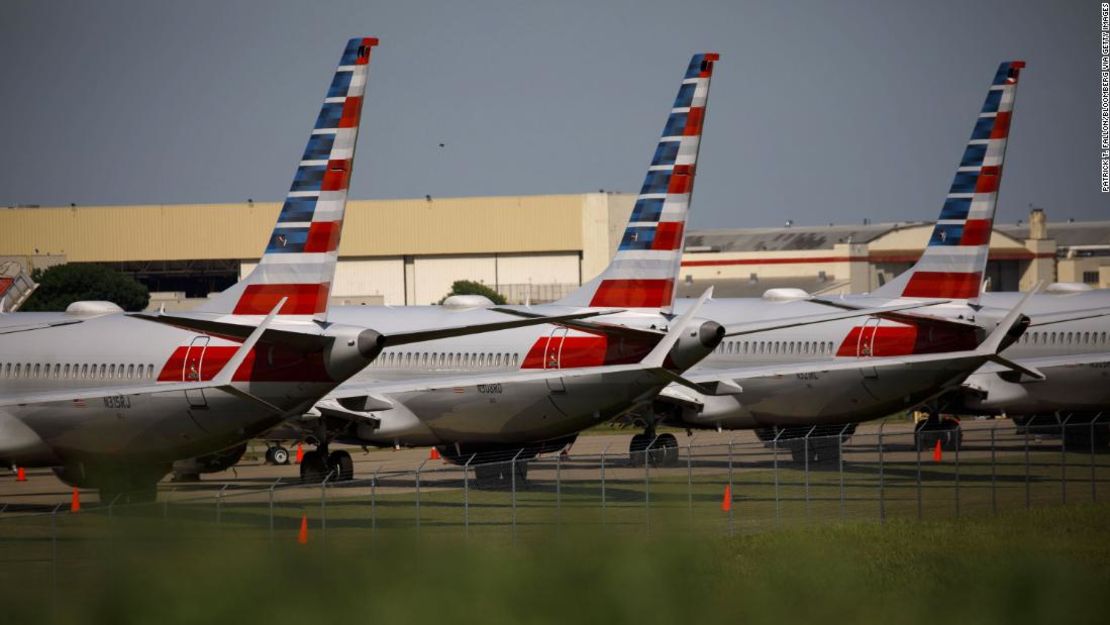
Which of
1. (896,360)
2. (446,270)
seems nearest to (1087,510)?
(896,360)

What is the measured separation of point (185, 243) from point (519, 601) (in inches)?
4421

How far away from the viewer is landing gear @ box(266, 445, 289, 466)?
51.1 metres

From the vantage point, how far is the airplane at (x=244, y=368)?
105 feet

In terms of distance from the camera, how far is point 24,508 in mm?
37469

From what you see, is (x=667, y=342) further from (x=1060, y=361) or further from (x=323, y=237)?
(x=1060, y=361)

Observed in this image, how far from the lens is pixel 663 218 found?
42281mm

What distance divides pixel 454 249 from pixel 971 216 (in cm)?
8140

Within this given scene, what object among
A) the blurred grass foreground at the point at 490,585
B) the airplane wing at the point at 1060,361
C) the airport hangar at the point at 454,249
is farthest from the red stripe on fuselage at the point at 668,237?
the airport hangar at the point at 454,249

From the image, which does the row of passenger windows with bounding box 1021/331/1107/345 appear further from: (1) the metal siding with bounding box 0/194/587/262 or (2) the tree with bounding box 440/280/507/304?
(1) the metal siding with bounding box 0/194/587/262

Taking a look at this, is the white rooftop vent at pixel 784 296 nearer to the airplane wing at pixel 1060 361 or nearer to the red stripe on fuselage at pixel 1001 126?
the airplane wing at pixel 1060 361

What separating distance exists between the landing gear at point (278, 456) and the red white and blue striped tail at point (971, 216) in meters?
18.7

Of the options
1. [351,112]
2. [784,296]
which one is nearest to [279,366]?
[351,112]

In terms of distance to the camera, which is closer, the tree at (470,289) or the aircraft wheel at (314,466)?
the aircraft wheel at (314,466)

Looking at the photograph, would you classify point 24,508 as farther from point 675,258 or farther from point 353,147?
point 675,258
